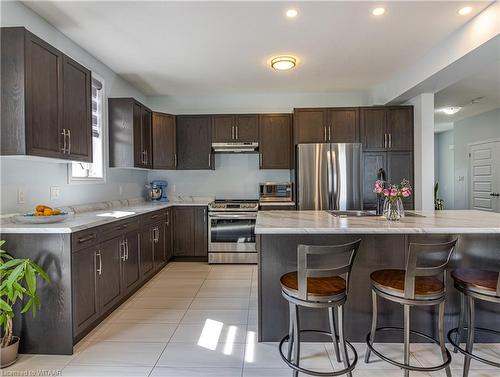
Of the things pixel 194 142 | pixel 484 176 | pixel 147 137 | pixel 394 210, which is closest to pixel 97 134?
pixel 147 137

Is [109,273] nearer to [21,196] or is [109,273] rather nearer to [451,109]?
[21,196]

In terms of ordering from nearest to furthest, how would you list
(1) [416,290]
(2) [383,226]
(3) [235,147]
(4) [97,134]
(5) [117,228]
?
(1) [416,290]
(2) [383,226]
(5) [117,228]
(4) [97,134]
(3) [235,147]

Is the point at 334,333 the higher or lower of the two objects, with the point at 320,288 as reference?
lower

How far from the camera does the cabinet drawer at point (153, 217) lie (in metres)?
3.46

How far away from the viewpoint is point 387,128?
440 centimetres

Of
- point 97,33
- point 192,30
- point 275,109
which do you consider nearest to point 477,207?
point 275,109

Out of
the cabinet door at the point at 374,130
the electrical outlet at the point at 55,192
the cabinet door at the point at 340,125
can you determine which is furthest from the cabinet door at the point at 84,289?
the cabinet door at the point at 374,130

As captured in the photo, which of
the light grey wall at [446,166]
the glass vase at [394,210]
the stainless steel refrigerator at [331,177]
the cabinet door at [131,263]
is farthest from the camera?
the light grey wall at [446,166]

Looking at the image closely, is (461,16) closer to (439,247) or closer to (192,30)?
(439,247)

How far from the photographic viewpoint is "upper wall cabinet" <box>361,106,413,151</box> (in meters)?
4.38

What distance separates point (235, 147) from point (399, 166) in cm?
249

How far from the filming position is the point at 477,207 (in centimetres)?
680

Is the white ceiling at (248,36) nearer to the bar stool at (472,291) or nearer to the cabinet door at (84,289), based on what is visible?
the cabinet door at (84,289)

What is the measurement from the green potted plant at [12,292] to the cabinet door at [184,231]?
250 cm
